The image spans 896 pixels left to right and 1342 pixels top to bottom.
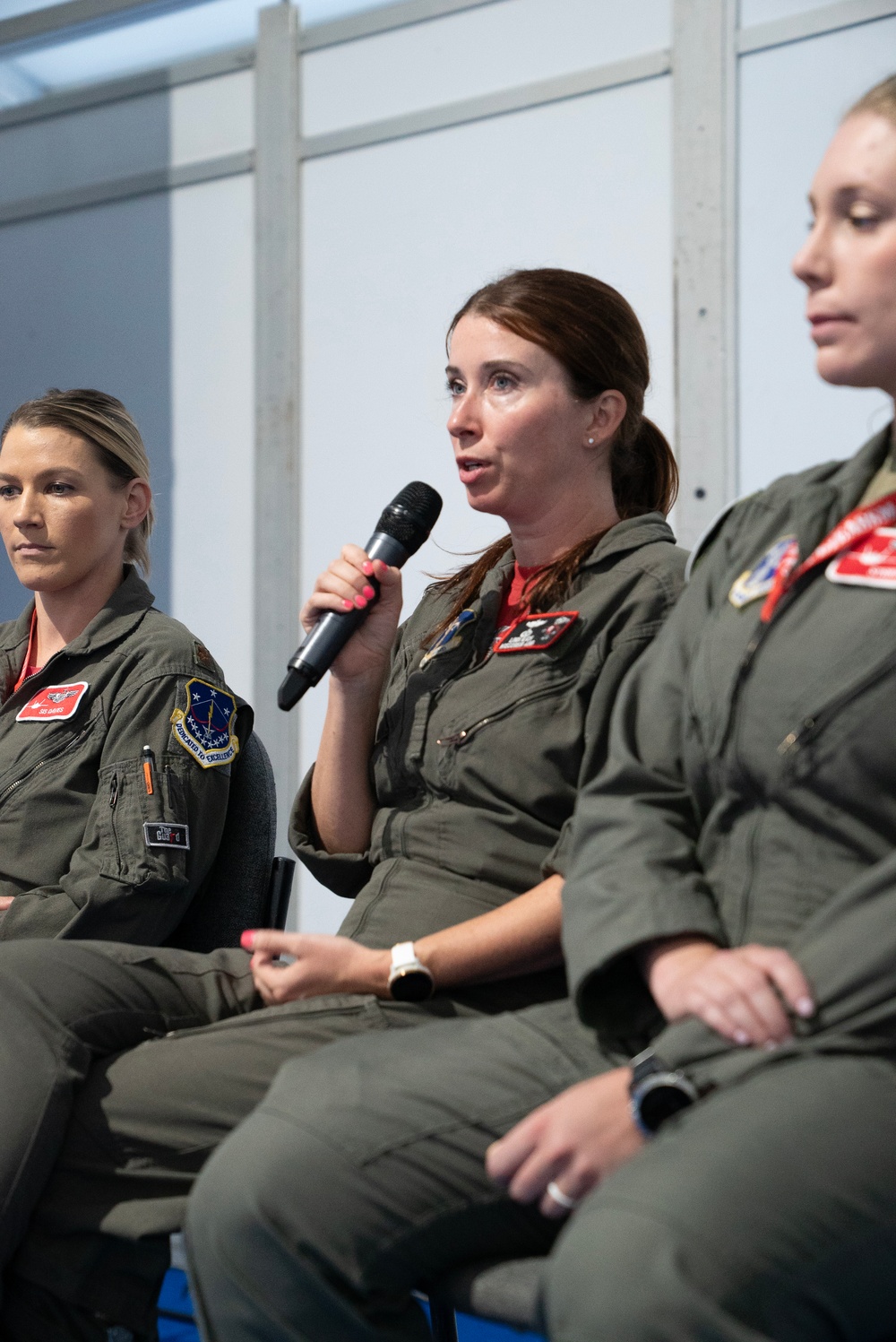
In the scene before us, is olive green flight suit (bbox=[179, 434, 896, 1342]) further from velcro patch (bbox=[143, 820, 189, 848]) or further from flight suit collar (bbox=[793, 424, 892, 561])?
velcro patch (bbox=[143, 820, 189, 848])

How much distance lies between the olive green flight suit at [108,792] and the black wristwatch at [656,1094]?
87cm

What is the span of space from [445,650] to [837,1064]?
2.61 feet

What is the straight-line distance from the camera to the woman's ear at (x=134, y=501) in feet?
6.95

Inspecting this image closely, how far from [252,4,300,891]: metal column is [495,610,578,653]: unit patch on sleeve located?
241 centimetres

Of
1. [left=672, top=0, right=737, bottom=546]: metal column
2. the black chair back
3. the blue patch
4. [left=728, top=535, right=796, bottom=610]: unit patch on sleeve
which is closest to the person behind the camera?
[left=728, top=535, right=796, bottom=610]: unit patch on sleeve

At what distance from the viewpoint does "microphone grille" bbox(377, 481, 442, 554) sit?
63.7 inches

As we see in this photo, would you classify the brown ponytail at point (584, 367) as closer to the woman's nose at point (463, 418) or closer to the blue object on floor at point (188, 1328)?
the woman's nose at point (463, 418)

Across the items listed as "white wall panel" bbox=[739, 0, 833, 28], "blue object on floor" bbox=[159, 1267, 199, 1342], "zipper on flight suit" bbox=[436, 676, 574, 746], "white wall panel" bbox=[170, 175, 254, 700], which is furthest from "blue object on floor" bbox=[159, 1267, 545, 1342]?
"white wall panel" bbox=[739, 0, 833, 28]

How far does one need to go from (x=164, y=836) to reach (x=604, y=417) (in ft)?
2.59

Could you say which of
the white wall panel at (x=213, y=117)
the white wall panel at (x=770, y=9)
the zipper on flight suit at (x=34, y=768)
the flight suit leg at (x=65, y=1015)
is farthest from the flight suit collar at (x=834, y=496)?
the white wall panel at (x=213, y=117)

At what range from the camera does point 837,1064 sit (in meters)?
0.91

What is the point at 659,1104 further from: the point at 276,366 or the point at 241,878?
the point at 276,366

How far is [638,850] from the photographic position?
111 cm

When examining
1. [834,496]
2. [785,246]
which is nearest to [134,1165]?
[834,496]
